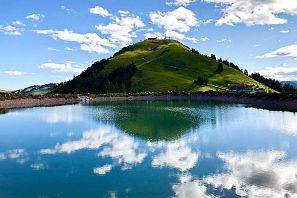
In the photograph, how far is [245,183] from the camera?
26.3 meters

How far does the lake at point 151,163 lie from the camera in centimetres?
2534

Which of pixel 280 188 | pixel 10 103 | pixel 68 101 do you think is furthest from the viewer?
pixel 68 101

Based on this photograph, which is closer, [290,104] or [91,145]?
[91,145]

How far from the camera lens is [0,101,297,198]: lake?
25344mm

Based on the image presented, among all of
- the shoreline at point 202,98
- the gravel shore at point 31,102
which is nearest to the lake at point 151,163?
the shoreline at point 202,98

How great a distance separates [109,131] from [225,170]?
30530mm

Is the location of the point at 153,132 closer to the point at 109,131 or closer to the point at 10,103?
the point at 109,131

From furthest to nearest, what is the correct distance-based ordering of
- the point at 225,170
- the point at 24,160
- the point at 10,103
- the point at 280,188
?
1. the point at 10,103
2. the point at 24,160
3. the point at 225,170
4. the point at 280,188

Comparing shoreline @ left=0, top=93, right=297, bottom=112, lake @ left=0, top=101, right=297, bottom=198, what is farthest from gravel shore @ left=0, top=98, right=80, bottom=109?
lake @ left=0, top=101, right=297, bottom=198

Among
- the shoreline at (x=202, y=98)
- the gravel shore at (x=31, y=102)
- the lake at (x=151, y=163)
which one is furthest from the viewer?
the gravel shore at (x=31, y=102)

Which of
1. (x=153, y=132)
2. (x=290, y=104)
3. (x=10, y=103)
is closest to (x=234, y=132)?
(x=153, y=132)

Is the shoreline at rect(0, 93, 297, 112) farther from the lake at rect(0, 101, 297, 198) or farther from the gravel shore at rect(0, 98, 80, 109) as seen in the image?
the lake at rect(0, 101, 297, 198)

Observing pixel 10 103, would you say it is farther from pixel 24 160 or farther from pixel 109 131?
pixel 24 160

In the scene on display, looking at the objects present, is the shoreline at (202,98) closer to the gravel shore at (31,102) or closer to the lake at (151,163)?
the gravel shore at (31,102)
